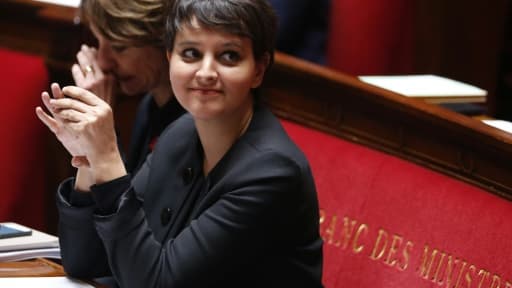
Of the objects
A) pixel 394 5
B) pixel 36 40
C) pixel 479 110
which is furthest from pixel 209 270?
pixel 394 5

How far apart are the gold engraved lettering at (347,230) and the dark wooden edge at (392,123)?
0.17m

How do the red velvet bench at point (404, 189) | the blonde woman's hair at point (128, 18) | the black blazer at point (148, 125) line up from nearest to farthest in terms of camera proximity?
the red velvet bench at point (404, 189) → the blonde woman's hair at point (128, 18) → the black blazer at point (148, 125)

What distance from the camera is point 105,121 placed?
6.09 ft

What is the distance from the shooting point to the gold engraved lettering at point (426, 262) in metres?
2.08

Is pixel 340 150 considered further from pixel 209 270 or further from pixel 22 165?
pixel 22 165

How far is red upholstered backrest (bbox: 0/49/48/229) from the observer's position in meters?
3.05

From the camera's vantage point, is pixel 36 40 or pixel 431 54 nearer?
pixel 36 40

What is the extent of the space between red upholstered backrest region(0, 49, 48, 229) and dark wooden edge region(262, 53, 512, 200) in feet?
2.51

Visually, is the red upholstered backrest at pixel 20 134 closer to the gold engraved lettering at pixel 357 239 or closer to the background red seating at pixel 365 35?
the gold engraved lettering at pixel 357 239

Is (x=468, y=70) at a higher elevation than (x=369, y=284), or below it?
higher

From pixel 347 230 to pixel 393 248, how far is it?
0.47 feet

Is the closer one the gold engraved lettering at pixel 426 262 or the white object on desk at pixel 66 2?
the gold engraved lettering at pixel 426 262

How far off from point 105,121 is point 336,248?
655 mm

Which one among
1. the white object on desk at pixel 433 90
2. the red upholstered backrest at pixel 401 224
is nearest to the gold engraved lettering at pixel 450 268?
the red upholstered backrest at pixel 401 224
